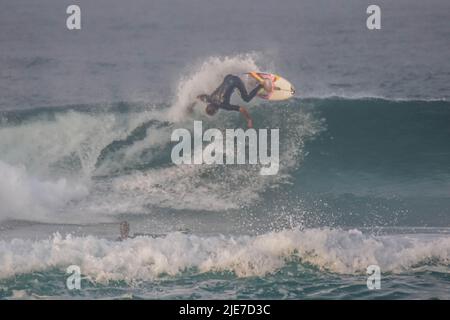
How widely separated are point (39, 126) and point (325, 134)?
4.46 m

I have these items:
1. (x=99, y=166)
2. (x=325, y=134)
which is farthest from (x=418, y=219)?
(x=99, y=166)

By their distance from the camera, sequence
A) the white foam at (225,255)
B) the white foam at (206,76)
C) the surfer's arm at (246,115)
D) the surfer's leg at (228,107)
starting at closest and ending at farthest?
1. the white foam at (225,255)
2. the surfer's arm at (246,115)
3. the surfer's leg at (228,107)
4. the white foam at (206,76)

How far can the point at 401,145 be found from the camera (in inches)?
A: 490

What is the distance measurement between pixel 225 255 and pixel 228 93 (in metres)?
2.80

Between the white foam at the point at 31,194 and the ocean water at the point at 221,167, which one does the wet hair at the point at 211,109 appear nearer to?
the ocean water at the point at 221,167

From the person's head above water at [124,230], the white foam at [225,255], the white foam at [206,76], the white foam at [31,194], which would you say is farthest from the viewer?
the white foam at [206,76]

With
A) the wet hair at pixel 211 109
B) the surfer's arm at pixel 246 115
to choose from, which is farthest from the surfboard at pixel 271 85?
the wet hair at pixel 211 109

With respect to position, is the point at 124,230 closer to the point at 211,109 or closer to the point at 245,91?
the point at 211,109

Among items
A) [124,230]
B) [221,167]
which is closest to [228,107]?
[221,167]

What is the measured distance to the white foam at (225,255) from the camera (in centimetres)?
1009

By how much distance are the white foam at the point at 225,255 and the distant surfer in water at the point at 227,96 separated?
2222 mm
